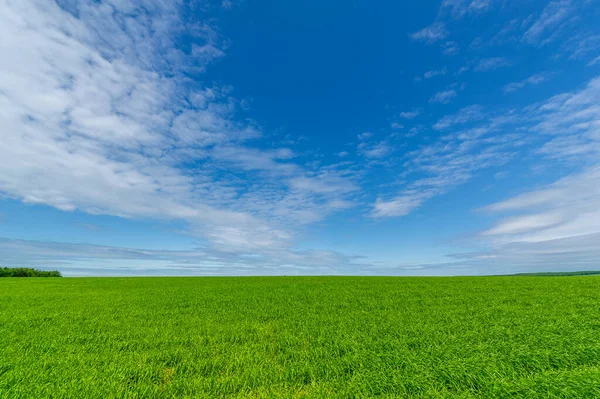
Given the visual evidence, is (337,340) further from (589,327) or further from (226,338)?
(589,327)

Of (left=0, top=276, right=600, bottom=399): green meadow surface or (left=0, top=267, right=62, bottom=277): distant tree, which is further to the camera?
(left=0, top=267, right=62, bottom=277): distant tree

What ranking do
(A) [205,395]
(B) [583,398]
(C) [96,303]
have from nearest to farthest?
(B) [583,398]
(A) [205,395]
(C) [96,303]

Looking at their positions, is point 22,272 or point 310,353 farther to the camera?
point 22,272

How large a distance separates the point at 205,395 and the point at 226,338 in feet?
12.0

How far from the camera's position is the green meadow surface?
16.8ft

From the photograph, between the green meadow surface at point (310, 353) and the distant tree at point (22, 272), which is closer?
the green meadow surface at point (310, 353)

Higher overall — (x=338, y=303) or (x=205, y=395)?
(x=338, y=303)

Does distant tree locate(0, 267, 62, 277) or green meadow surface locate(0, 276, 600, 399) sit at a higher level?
distant tree locate(0, 267, 62, 277)

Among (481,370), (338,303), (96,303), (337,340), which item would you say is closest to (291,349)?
(337,340)

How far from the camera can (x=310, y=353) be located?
22.8 ft

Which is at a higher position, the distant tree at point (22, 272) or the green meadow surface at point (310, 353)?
the distant tree at point (22, 272)

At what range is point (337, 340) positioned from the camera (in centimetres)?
773

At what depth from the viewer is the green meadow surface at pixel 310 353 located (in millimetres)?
5110

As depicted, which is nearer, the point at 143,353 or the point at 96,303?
the point at 143,353
